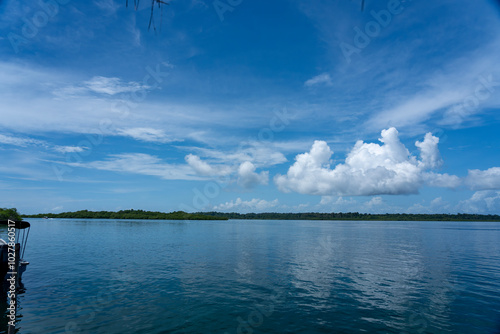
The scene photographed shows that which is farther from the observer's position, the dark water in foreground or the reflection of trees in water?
the dark water in foreground

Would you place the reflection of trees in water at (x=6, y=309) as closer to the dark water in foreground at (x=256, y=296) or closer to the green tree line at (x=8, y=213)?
the dark water in foreground at (x=256, y=296)

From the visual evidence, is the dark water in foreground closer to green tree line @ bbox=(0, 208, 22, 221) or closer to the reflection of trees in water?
the reflection of trees in water

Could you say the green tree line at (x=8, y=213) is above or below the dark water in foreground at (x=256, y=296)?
above

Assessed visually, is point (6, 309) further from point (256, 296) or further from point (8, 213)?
point (8, 213)

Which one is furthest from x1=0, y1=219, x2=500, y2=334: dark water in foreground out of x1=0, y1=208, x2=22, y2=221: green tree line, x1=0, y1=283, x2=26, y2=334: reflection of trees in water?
x1=0, y1=208, x2=22, y2=221: green tree line

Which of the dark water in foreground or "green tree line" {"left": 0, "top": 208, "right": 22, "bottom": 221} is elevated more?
"green tree line" {"left": 0, "top": 208, "right": 22, "bottom": 221}

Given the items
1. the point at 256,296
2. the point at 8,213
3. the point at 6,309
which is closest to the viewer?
the point at 6,309

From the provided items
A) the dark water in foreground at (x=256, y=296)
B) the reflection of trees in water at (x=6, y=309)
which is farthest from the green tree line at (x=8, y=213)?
the reflection of trees in water at (x=6, y=309)

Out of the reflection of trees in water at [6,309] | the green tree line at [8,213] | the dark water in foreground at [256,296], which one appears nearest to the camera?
the reflection of trees in water at [6,309]

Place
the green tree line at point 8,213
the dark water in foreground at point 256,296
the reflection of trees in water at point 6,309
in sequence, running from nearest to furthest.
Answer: the reflection of trees in water at point 6,309
the dark water in foreground at point 256,296
the green tree line at point 8,213

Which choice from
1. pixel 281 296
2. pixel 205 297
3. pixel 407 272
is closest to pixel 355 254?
pixel 407 272

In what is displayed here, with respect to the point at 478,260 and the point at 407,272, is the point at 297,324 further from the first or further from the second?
the point at 478,260

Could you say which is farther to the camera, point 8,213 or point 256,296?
point 8,213

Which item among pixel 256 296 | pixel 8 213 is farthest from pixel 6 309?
pixel 8 213
